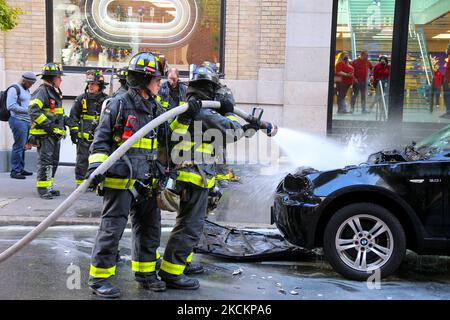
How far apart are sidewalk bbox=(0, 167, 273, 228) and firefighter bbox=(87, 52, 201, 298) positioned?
2590 mm

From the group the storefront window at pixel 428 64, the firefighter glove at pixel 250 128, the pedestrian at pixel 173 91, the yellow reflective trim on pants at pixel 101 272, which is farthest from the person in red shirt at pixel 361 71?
the yellow reflective trim on pants at pixel 101 272

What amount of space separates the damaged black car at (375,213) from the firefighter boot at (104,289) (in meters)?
1.75

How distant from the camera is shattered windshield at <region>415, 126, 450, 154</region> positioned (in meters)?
5.30

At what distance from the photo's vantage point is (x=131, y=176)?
4.45m

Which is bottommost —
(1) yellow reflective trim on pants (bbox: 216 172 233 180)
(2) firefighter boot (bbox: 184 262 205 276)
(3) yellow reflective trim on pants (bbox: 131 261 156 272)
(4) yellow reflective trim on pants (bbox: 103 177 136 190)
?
(2) firefighter boot (bbox: 184 262 205 276)

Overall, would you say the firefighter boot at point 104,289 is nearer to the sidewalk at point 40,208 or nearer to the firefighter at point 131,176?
the firefighter at point 131,176

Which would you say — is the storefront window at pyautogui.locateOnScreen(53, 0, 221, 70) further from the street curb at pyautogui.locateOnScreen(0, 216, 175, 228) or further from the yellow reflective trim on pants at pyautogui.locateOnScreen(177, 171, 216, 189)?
the yellow reflective trim on pants at pyautogui.locateOnScreen(177, 171, 216, 189)

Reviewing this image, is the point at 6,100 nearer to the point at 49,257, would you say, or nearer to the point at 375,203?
the point at 49,257

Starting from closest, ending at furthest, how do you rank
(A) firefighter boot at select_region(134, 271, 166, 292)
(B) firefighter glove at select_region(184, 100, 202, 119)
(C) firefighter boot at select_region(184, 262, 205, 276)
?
(B) firefighter glove at select_region(184, 100, 202, 119)
(A) firefighter boot at select_region(134, 271, 166, 292)
(C) firefighter boot at select_region(184, 262, 205, 276)

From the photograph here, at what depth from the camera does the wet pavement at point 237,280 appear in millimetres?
4691

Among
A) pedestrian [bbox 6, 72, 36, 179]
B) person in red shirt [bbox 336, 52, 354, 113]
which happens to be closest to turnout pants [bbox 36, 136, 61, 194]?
pedestrian [bbox 6, 72, 36, 179]

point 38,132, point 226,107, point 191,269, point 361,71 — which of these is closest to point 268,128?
point 226,107

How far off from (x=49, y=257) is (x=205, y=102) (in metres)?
2.47

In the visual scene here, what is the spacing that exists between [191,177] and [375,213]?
5.64 ft
